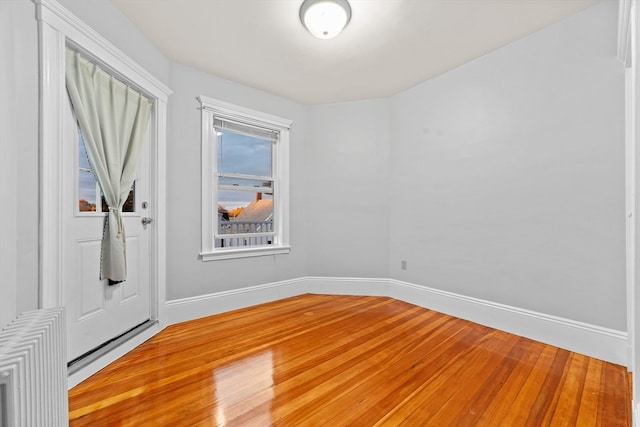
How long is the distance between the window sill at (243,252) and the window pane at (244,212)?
27 centimetres

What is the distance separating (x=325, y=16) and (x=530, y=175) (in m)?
2.10

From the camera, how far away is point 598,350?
1998 mm

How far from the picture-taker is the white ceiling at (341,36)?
2039 millimetres

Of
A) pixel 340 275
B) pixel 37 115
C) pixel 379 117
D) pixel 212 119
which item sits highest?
pixel 379 117

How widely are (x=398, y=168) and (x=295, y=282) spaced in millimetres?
1979

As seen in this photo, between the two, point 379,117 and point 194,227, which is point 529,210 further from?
point 194,227

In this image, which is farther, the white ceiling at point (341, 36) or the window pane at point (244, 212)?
the window pane at point (244, 212)

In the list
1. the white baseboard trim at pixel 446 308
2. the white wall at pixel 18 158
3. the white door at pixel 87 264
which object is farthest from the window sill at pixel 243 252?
the white wall at pixel 18 158

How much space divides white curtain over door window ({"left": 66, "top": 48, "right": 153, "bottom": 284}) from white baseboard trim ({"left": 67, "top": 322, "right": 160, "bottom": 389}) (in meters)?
0.50

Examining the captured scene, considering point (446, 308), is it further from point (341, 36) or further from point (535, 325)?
point (341, 36)

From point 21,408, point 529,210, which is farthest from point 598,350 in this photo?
point 21,408

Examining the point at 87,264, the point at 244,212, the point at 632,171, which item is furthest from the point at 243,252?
the point at 632,171

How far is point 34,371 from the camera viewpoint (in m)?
1.04

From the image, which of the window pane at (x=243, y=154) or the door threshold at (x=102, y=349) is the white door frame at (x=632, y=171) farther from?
the window pane at (x=243, y=154)
